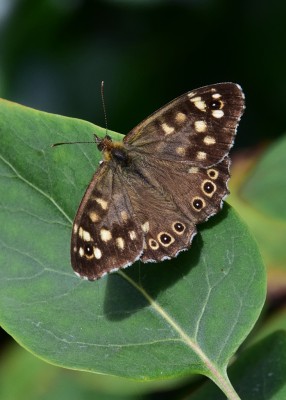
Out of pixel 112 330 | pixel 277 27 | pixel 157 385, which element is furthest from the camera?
pixel 277 27

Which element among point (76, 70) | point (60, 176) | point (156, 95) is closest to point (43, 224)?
point (60, 176)

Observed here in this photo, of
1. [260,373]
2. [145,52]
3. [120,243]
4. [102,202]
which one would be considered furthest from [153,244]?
[145,52]

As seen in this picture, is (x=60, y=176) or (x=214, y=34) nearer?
(x=60, y=176)

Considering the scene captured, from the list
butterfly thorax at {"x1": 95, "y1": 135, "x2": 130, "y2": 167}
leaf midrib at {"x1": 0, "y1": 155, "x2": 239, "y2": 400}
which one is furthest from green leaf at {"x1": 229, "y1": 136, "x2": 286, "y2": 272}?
leaf midrib at {"x1": 0, "y1": 155, "x2": 239, "y2": 400}

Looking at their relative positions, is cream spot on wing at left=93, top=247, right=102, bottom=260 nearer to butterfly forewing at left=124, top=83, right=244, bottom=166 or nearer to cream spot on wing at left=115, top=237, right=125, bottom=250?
cream spot on wing at left=115, top=237, right=125, bottom=250

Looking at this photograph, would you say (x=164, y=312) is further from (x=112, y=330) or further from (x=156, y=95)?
(x=156, y=95)

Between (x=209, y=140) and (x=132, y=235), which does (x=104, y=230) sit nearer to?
(x=132, y=235)

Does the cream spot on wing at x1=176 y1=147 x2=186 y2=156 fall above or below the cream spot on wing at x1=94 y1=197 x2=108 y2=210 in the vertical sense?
below
